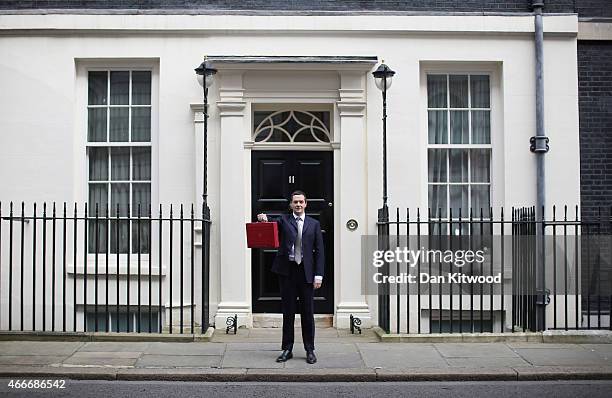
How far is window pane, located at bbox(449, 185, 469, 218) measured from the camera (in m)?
11.6

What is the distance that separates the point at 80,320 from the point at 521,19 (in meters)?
7.53

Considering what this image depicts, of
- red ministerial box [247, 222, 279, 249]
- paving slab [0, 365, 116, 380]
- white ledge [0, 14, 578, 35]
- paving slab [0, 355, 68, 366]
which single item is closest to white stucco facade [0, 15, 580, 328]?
white ledge [0, 14, 578, 35]

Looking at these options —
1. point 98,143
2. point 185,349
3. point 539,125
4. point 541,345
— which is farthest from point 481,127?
point 98,143

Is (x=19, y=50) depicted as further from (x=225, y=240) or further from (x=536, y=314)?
(x=536, y=314)

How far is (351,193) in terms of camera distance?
1106 centimetres

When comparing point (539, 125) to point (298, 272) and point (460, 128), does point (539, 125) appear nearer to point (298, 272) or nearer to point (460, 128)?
point (460, 128)

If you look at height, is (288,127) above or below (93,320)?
above

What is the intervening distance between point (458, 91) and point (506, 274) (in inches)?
108

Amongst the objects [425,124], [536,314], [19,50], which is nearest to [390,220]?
[425,124]

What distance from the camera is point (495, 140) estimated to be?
11484mm

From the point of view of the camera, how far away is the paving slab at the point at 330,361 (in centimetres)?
857

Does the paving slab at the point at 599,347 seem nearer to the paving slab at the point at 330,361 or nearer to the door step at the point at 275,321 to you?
the paving slab at the point at 330,361

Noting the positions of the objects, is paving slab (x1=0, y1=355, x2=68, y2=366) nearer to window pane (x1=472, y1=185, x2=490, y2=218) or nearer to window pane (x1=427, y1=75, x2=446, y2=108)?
window pane (x1=472, y1=185, x2=490, y2=218)

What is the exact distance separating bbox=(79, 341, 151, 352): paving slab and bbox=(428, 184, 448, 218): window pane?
14.9 ft
